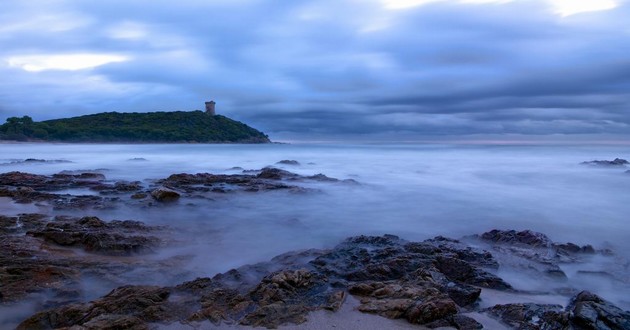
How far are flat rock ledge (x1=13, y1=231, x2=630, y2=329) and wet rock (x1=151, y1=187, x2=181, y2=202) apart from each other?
5819 mm

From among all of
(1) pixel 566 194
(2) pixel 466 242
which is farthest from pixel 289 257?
(1) pixel 566 194

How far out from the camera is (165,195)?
11445 mm

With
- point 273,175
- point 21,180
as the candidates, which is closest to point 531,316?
point 273,175

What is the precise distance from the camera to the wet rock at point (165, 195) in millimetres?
11359

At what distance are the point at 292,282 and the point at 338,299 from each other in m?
0.60

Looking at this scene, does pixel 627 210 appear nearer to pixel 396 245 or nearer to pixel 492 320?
pixel 396 245

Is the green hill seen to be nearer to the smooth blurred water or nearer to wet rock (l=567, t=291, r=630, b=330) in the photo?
the smooth blurred water

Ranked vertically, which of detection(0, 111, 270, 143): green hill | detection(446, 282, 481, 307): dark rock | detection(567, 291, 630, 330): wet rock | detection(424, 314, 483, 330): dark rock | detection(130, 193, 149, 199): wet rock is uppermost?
detection(0, 111, 270, 143): green hill

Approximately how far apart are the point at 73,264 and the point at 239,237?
2.95 m

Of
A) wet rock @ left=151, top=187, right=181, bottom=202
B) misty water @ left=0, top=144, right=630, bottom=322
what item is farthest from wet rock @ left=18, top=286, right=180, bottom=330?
wet rock @ left=151, top=187, right=181, bottom=202

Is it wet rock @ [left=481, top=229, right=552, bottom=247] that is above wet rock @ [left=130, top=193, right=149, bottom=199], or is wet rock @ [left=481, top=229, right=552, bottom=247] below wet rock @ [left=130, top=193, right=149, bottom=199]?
below

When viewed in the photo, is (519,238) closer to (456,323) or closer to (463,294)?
(463,294)

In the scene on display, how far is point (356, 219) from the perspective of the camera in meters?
10.4

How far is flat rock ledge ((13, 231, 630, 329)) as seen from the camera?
4.25 metres
